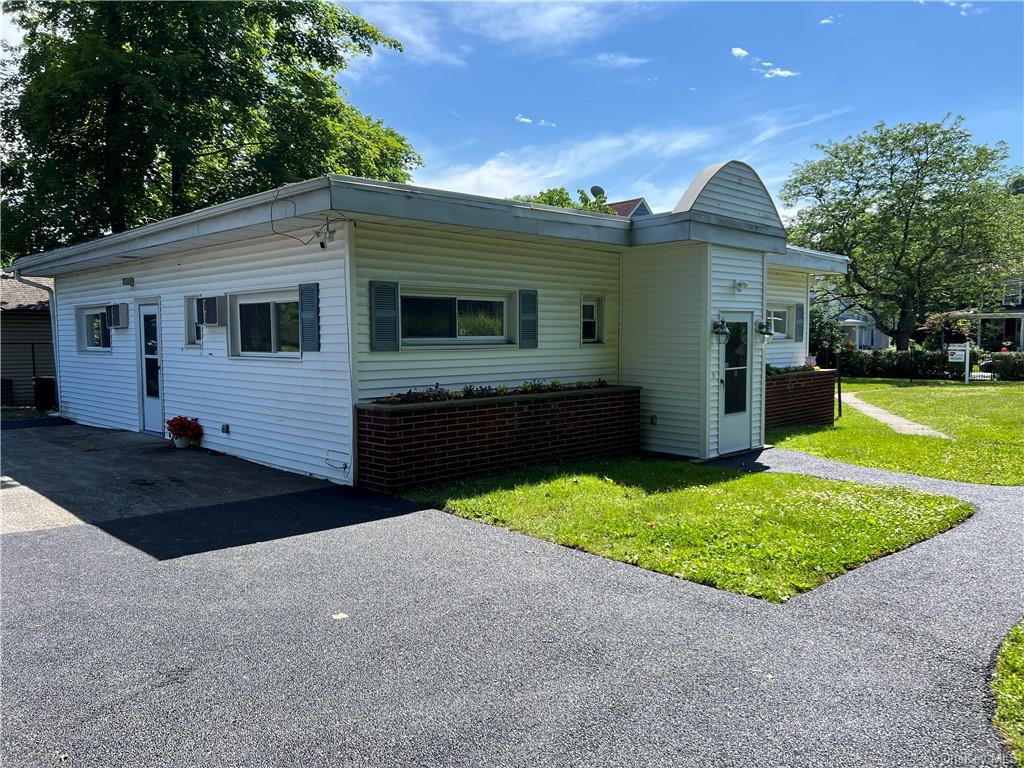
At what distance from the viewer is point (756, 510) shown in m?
6.50

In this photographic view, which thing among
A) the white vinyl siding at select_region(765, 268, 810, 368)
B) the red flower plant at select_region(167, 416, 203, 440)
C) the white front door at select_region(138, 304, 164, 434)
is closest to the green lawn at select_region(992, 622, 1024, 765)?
the red flower plant at select_region(167, 416, 203, 440)

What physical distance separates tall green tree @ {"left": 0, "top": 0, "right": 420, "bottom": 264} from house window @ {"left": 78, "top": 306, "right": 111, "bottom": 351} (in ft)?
14.3

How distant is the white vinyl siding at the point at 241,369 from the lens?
26.0ft

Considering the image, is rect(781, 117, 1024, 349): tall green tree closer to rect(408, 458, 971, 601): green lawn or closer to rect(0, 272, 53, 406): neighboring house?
rect(408, 458, 971, 601): green lawn

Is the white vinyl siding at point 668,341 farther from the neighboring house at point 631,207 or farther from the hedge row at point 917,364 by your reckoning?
the neighboring house at point 631,207

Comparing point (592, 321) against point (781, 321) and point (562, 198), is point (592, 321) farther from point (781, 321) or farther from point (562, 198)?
point (562, 198)

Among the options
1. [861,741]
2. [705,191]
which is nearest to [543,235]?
[705,191]

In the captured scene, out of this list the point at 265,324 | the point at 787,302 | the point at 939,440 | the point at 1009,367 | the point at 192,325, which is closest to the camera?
A: the point at 265,324

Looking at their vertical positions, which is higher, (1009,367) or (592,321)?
(592,321)

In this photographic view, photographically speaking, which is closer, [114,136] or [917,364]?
[114,136]

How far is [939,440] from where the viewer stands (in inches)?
436

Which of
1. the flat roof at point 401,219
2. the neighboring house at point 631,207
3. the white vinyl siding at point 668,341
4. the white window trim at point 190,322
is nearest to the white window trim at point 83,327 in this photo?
the flat roof at point 401,219

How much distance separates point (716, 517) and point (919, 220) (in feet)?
93.9

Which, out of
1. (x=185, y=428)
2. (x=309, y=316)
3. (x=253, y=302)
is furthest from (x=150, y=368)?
(x=309, y=316)
